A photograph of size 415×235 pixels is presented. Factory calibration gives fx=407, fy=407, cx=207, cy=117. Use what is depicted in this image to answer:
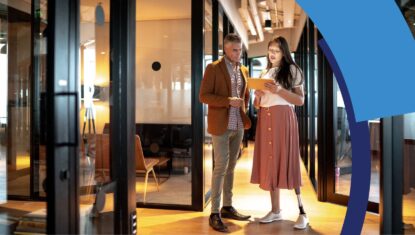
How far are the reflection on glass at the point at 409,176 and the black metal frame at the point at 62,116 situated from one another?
1.81 meters

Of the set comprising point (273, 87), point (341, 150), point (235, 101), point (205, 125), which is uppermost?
point (273, 87)

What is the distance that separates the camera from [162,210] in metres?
4.23

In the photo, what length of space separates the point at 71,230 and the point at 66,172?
1.04 feet

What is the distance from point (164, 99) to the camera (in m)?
5.55

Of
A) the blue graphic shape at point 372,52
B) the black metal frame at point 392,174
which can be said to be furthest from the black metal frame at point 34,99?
the black metal frame at point 392,174

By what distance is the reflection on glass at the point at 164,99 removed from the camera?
15.2 feet

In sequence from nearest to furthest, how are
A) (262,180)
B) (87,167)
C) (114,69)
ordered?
(87,167)
(114,69)
(262,180)

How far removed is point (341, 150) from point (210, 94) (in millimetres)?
1815

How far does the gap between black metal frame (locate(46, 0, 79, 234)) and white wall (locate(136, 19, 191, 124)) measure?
2.61 metres

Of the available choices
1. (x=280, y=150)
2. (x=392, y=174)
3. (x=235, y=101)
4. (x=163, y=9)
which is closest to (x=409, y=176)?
(x=392, y=174)

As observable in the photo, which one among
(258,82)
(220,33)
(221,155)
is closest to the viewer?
(258,82)

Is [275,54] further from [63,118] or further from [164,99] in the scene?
[164,99]

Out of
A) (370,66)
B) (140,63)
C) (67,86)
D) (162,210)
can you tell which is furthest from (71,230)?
(140,63)

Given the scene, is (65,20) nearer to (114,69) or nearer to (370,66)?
(114,69)
